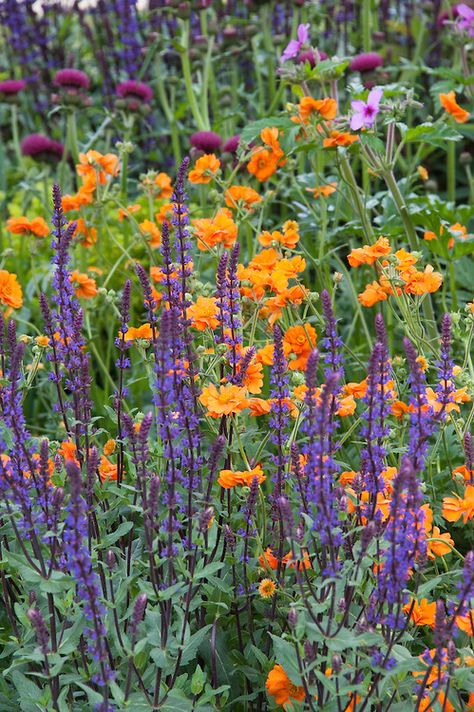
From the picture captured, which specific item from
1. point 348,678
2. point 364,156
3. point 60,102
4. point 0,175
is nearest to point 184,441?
point 348,678

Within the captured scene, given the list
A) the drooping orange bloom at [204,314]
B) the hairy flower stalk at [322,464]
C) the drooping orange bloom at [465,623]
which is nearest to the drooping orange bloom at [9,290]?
the drooping orange bloom at [204,314]

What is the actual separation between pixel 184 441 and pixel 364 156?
1.49m

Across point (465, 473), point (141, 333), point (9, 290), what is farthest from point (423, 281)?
point (9, 290)

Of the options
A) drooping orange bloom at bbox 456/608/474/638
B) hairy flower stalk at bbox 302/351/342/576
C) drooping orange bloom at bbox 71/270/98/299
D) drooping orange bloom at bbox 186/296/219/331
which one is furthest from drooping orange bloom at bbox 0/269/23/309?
drooping orange bloom at bbox 456/608/474/638

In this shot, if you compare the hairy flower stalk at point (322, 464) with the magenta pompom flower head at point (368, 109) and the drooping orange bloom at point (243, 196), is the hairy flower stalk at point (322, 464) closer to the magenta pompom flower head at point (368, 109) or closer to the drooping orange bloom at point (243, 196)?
the magenta pompom flower head at point (368, 109)

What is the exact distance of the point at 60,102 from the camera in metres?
4.14

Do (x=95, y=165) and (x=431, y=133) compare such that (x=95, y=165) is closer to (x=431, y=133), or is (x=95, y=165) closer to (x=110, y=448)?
(x=431, y=133)

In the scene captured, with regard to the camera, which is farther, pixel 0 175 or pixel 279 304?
pixel 0 175

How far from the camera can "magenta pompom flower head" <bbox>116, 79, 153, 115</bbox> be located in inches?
163

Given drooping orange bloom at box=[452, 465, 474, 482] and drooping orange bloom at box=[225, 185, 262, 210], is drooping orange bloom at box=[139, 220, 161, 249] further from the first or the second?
drooping orange bloom at box=[452, 465, 474, 482]

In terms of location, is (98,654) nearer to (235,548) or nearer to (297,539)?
(297,539)

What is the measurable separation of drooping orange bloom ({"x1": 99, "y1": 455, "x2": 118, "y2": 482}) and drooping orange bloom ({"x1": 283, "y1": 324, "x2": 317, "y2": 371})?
0.52 m

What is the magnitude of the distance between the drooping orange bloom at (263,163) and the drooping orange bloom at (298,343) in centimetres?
94

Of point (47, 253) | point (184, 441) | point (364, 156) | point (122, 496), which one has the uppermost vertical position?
point (364, 156)
